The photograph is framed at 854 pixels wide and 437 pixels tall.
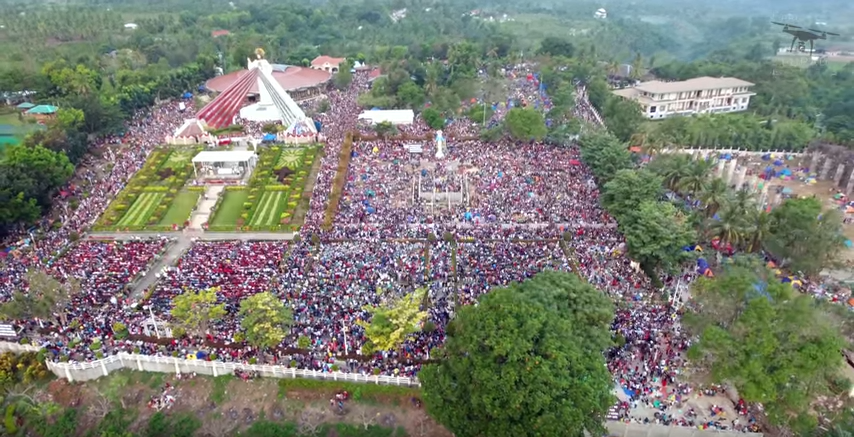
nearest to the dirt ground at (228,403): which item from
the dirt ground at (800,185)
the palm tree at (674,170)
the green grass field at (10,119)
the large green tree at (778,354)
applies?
the large green tree at (778,354)

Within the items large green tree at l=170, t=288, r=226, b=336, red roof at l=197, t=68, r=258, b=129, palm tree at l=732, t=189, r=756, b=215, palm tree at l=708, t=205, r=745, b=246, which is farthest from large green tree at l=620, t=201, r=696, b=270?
red roof at l=197, t=68, r=258, b=129

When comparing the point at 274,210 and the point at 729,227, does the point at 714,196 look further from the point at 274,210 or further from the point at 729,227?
the point at 274,210

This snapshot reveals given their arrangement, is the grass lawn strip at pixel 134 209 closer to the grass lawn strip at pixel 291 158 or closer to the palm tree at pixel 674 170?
the grass lawn strip at pixel 291 158

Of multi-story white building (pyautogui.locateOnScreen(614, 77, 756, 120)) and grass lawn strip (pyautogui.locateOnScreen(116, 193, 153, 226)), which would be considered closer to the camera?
grass lawn strip (pyautogui.locateOnScreen(116, 193, 153, 226))

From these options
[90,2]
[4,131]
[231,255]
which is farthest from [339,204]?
[90,2]

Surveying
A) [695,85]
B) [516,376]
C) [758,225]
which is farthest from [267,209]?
[695,85]

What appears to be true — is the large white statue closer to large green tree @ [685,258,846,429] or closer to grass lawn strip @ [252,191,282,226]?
grass lawn strip @ [252,191,282,226]
